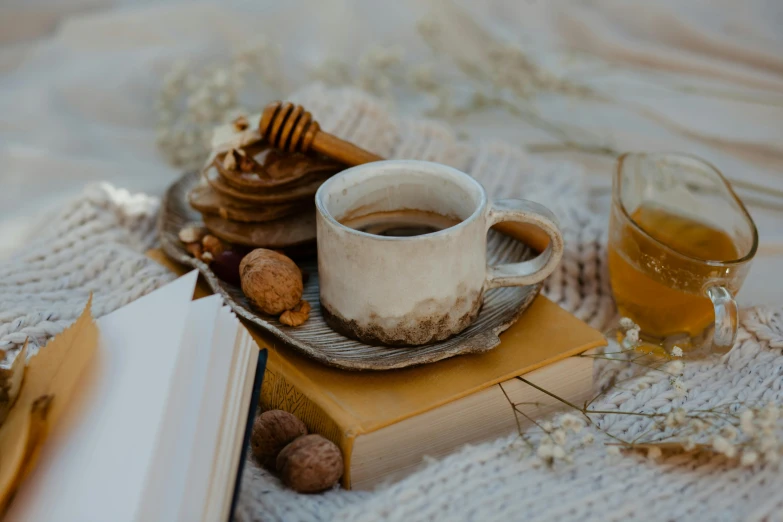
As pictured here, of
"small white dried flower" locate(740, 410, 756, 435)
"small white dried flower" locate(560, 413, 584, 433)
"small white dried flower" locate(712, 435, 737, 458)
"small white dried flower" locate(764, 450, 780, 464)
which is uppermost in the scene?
"small white dried flower" locate(740, 410, 756, 435)

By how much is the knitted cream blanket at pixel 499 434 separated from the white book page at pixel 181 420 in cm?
8

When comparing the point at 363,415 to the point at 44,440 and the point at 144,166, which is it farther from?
the point at 144,166

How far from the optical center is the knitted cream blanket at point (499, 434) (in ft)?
1.77

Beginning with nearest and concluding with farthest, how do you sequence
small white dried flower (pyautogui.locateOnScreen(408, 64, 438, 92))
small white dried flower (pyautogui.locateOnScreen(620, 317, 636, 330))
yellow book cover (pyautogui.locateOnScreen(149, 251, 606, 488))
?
yellow book cover (pyautogui.locateOnScreen(149, 251, 606, 488)) → small white dried flower (pyautogui.locateOnScreen(620, 317, 636, 330)) → small white dried flower (pyautogui.locateOnScreen(408, 64, 438, 92))

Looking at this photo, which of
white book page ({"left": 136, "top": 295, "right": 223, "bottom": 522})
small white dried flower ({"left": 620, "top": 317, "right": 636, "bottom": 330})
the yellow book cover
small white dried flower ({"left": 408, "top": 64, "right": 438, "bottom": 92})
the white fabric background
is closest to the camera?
white book page ({"left": 136, "top": 295, "right": 223, "bottom": 522})

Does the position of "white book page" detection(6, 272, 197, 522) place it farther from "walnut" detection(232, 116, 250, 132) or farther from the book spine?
"walnut" detection(232, 116, 250, 132)

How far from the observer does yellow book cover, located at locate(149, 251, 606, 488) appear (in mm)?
599

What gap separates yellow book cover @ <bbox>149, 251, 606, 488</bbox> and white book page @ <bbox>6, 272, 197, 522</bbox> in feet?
0.36

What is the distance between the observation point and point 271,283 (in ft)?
2.26

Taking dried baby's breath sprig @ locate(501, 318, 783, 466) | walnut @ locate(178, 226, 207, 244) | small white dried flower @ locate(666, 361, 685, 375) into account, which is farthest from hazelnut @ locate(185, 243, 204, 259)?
small white dried flower @ locate(666, 361, 685, 375)

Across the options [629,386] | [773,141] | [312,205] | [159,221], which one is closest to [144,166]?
[159,221]

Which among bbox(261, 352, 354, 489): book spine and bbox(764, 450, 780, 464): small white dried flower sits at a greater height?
bbox(764, 450, 780, 464): small white dried flower

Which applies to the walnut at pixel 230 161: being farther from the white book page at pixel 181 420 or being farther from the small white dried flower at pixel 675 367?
the small white dried flower at pixel 675 367

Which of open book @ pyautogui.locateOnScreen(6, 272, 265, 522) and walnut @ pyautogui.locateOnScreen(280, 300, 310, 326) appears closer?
open book @ pyautogui.locateOnScreen(6, 272, 265, 522)
